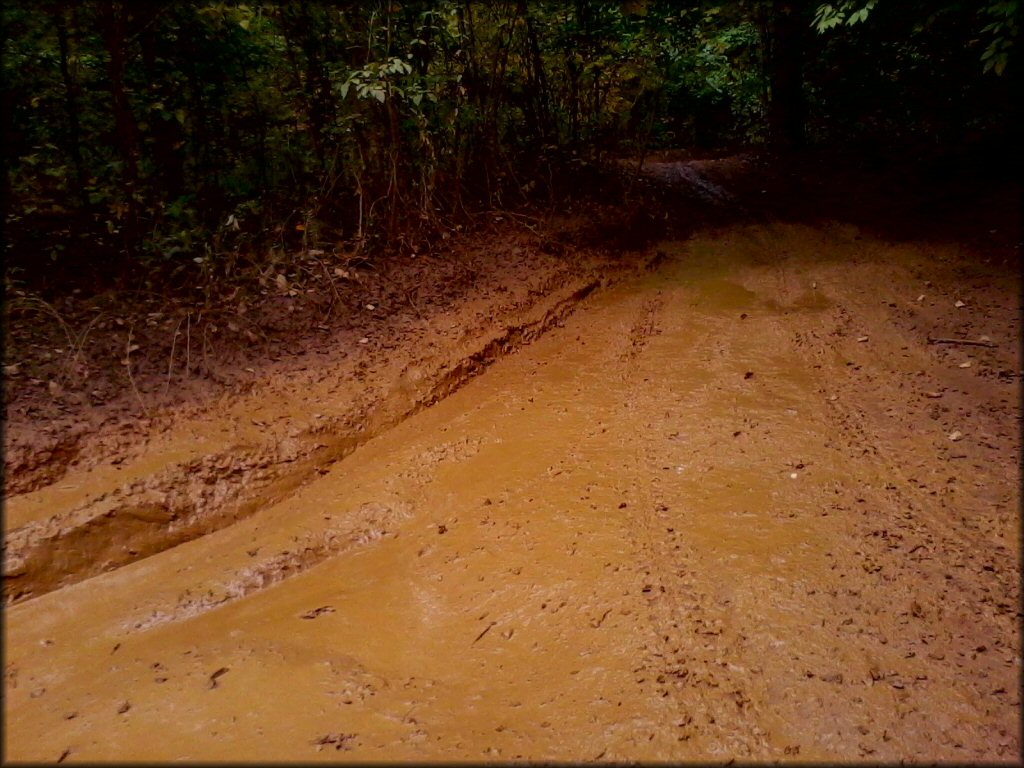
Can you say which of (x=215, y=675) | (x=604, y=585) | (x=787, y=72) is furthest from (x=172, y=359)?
(x=787, y=72)

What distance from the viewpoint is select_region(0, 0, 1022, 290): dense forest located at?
4.24 metres

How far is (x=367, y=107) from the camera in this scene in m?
5.50

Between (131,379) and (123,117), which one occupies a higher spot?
(123,117)

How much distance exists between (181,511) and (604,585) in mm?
2286

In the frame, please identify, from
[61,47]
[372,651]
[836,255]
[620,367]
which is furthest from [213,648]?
[836,255]

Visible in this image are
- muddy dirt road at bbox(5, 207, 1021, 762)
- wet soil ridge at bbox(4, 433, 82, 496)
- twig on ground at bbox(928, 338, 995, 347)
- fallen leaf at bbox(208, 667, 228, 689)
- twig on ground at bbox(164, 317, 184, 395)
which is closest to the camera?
muddy dirt road at bbox(5, 207, 1021, 762)

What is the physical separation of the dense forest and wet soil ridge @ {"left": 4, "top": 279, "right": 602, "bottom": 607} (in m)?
1.81

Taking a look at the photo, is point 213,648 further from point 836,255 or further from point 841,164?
point 841,164

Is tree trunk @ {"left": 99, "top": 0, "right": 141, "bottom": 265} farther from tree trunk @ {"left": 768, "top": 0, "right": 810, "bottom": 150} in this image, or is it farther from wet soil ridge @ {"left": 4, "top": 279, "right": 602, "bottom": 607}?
tree trunk @ {"left": 768, "top": 0, "right": 810, "bottom": 150}

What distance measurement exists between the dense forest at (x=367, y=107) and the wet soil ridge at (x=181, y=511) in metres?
1.81

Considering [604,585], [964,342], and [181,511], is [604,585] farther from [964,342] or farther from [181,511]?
[964,342]

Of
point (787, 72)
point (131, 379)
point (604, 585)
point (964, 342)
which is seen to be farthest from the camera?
point (787, 72)

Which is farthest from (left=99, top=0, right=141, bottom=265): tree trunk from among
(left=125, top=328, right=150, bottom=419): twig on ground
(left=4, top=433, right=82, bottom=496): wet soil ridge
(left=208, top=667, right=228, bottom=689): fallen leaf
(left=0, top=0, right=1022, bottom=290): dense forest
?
(left=208, top=667, right=228, bottom=689): fallen leaf

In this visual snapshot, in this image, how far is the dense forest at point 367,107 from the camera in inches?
167
